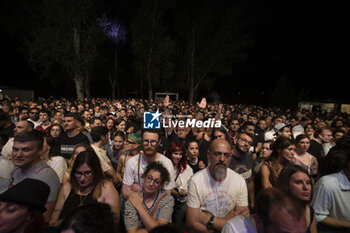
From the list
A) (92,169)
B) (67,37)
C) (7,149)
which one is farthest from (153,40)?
(92,169)

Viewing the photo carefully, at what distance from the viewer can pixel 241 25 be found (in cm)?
2959

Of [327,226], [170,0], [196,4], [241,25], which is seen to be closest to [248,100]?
[241,25]

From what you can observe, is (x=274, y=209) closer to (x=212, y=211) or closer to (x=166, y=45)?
(x=212, y=211)

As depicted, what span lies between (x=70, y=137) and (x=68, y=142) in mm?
146

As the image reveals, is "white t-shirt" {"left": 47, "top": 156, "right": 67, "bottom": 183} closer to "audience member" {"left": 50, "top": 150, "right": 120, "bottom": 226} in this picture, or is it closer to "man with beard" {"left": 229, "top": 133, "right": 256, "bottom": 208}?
"audience member" {"left": 50, "top": 150, "right": 120, "bottom": 226}

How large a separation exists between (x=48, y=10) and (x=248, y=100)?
33.7m

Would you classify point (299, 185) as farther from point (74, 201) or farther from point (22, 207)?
point (22, 207)

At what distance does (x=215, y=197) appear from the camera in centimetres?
266

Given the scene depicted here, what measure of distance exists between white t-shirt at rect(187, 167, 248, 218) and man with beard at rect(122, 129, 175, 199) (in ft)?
1.71

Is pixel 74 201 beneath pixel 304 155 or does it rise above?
beneath

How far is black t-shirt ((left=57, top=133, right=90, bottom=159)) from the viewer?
15.1 feet

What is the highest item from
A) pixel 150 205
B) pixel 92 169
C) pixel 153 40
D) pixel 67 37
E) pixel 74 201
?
pixel 153 40

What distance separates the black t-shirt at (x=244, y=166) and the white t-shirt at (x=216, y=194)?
46.5 inches

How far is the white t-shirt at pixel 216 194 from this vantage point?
265 cm
